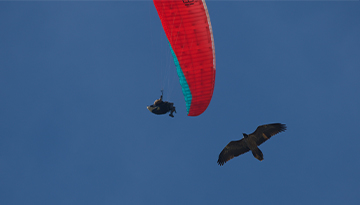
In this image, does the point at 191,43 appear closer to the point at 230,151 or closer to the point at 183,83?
the point at 183,83

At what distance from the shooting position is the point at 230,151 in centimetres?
2422

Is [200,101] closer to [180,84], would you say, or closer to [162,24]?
[180,84]

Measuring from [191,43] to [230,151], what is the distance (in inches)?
307

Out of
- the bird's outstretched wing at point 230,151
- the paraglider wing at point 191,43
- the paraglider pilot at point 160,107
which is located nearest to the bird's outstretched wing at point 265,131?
the bird's outstretched wing at point 230,151

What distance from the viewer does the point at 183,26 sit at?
64.8 ft

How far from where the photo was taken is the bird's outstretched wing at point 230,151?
78.8 ft

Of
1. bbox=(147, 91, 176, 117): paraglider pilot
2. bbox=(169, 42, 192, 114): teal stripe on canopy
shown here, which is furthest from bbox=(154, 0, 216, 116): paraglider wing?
bbox=(147, 91, 176, 117): paraglider pilot

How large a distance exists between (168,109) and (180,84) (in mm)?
1555

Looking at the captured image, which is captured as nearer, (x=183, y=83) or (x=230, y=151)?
(x=183, y=83)

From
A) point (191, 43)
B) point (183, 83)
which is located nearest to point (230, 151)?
point (183, 83)

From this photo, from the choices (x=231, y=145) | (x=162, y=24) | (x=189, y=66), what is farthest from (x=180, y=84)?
(x=231, y=145)

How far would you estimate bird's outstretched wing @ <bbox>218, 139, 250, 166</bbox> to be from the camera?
24.0m

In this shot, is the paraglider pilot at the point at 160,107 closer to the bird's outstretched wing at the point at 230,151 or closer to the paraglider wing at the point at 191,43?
the paraglider wing at the point at 191,43

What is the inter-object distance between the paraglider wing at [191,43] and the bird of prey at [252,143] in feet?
12.8
